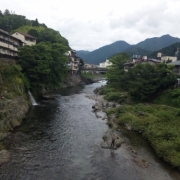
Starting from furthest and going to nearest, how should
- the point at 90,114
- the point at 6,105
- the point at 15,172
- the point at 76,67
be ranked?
the point at 76,67 < the point at 90,114 < the point at 6,105 < the point at 15,172

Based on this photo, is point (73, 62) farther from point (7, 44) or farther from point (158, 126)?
point (158, 126)

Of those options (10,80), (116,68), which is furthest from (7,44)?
(116,68)

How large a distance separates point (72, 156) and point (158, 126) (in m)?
11.8

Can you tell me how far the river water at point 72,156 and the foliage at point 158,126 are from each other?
0.95 m

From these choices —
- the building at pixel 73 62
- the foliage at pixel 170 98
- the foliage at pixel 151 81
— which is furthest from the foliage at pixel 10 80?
the building at pixel 73 62

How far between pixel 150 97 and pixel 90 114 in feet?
42.1

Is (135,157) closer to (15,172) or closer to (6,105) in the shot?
(15,172)

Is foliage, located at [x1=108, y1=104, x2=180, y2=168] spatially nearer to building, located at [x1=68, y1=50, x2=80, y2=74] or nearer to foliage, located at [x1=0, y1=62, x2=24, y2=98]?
foliage, located at [x1=0, y1=62, x2=24, y2=98]

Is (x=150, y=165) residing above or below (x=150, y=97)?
below

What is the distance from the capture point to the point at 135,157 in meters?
18.0

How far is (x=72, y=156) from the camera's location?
17484mm

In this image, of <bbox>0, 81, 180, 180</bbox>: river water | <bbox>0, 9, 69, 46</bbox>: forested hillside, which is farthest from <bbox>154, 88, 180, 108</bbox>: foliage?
<bbox>0, 9, 69, 46</bbox>: forested hillside

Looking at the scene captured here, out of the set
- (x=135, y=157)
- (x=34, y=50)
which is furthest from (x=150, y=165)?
(x=34, y=50)

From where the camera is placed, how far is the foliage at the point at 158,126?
17.8 m
